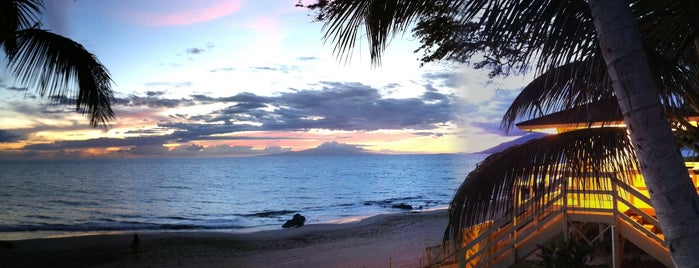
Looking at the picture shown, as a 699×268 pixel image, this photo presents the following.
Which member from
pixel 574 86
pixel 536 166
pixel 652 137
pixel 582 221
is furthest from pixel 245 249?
pixel 652 137

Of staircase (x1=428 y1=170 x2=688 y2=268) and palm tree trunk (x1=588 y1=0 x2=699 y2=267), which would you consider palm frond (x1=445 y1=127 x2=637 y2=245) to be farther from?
palm tree trunk (x1=588 y1=0 x2=699 y2=267)

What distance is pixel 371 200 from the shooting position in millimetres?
61344

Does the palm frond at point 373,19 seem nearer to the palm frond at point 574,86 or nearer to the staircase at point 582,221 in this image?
the palm frond at point 574,86

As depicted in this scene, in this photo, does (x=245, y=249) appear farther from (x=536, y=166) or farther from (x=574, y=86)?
(x=574, y=86)

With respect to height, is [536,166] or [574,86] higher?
[574,86]

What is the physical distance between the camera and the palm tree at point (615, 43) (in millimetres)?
2262

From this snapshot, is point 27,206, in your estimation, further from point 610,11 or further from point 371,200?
point 610,11

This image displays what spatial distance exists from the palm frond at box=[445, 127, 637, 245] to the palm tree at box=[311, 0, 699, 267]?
108 cm

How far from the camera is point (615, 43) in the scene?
2.35m

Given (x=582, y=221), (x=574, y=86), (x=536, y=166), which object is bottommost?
(x=582, y=221)

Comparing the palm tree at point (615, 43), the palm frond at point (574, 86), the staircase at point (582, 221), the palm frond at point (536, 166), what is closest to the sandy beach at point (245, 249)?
the staircase at point (582, 221)

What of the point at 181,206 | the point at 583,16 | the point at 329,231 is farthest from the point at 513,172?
the point at 181,206

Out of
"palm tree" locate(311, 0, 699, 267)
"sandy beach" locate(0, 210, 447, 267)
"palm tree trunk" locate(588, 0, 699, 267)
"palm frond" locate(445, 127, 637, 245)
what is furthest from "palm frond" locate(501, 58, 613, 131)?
"sandy beach" locate(0, 210, 447, 267)

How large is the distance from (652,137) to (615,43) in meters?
0.46
